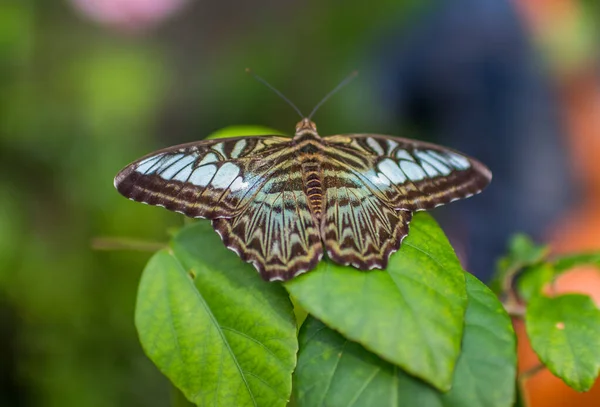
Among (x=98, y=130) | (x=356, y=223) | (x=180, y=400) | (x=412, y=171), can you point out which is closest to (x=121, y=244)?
(x=180, y=400)

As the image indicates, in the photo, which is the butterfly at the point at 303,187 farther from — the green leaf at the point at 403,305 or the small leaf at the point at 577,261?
the small leaf at the point at 577,261

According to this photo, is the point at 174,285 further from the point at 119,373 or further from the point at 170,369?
the point at 119,373

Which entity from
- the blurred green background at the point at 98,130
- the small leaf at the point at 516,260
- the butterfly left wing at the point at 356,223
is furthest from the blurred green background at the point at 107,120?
the small leaf at the point at 516,260

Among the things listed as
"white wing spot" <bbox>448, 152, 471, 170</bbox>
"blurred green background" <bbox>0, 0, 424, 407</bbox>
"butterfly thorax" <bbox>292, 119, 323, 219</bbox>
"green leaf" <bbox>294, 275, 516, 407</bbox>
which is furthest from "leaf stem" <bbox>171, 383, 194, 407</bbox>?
"blurred green background" <bbox>0, 0, 424, 407</bbox>

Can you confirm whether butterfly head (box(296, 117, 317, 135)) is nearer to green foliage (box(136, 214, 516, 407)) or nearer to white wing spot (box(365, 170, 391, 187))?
white wing spot (box(365, 170, 391, 187))

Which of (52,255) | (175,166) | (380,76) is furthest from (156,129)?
(175,166)

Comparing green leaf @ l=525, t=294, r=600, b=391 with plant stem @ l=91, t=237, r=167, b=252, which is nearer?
green leaf @ l=525, t=294, r=600, b=391
